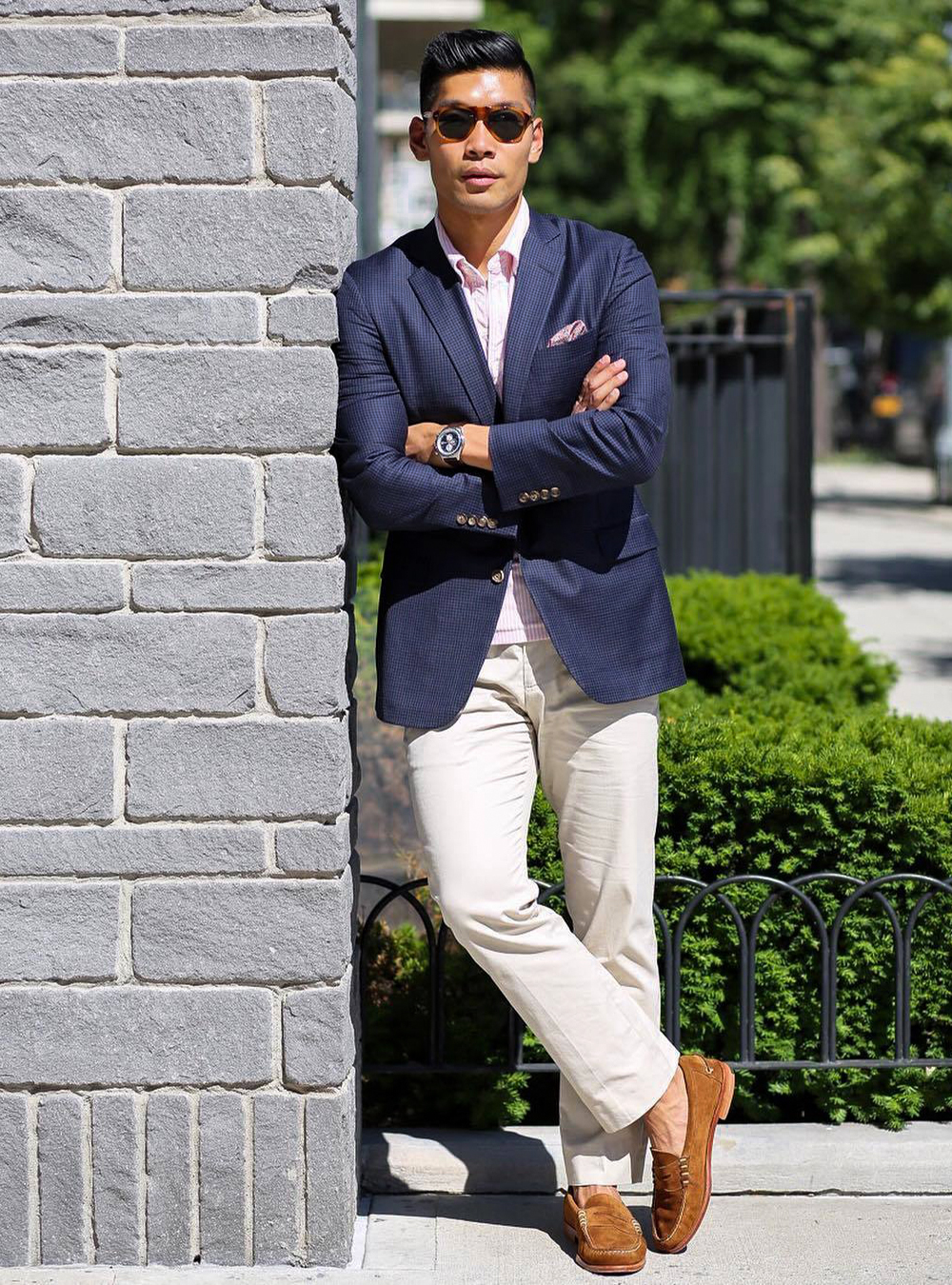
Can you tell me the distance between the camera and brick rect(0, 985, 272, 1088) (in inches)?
140

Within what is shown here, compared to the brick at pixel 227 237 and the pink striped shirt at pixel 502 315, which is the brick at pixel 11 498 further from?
the pink striped shirt at pixel 502 315

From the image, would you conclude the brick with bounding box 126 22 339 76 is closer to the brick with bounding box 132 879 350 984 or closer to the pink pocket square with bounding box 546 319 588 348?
the pink pocket square with bounding box 546 319 588 348

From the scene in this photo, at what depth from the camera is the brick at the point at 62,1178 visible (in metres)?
3.58

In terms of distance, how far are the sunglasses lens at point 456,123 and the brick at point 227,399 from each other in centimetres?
49

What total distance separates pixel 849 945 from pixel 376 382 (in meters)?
1.84

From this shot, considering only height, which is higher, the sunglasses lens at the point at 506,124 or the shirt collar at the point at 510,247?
the sunglasses lens at the point at 506,124

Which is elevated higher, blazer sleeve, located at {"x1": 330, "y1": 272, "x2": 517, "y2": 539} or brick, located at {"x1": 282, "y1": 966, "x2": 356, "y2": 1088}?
blazer sleeve, located at {"x1": 330, "y1": 272, "x2": 517, "y2": 539}

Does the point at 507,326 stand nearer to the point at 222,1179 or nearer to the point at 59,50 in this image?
the point at 59,50

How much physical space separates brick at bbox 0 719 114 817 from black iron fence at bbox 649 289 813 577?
5364 mm

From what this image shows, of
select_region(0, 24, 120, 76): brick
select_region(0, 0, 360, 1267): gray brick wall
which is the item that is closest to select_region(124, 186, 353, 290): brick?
select_region(0, 0, 360, 1267): gray brick wall

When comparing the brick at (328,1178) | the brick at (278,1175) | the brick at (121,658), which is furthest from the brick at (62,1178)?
the brick at (121,658)

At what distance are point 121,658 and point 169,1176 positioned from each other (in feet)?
3.45

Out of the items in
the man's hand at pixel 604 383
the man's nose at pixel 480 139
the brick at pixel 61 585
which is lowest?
the brick at pixel 61 585

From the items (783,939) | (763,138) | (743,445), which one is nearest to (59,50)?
(783,939)
